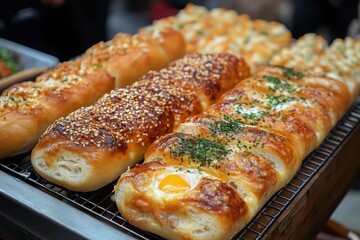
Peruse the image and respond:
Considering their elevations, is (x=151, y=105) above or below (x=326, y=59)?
above

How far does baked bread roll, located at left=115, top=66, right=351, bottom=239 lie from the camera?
2.09 metres

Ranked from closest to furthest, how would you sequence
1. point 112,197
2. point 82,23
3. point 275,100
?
point 112,197 → point 275,100 → point 82,23

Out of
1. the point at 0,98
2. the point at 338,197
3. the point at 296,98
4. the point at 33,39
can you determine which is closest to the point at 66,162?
the point at 0,98

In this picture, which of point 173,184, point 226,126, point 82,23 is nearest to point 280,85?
point 226,126

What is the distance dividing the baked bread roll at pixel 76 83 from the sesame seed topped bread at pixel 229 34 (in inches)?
15.6

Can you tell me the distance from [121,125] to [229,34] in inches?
84.6

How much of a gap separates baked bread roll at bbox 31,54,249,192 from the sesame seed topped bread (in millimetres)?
724

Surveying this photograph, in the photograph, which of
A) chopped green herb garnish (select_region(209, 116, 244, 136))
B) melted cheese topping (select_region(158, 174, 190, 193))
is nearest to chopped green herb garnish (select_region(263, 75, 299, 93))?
chopped green herb garnish (select_region(209, 116, 244, 136))

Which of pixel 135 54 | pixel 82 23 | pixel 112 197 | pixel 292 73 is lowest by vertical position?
pixel 82 23

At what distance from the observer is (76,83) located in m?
3.10

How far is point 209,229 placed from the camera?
2.05 m

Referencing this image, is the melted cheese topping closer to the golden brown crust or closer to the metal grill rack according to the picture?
the metal grill rack

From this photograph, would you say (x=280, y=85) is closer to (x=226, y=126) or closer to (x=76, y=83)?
(x=226, y=126)

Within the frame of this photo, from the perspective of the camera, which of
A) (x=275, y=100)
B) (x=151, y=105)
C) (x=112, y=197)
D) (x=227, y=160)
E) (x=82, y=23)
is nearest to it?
(x=227, y=160)
